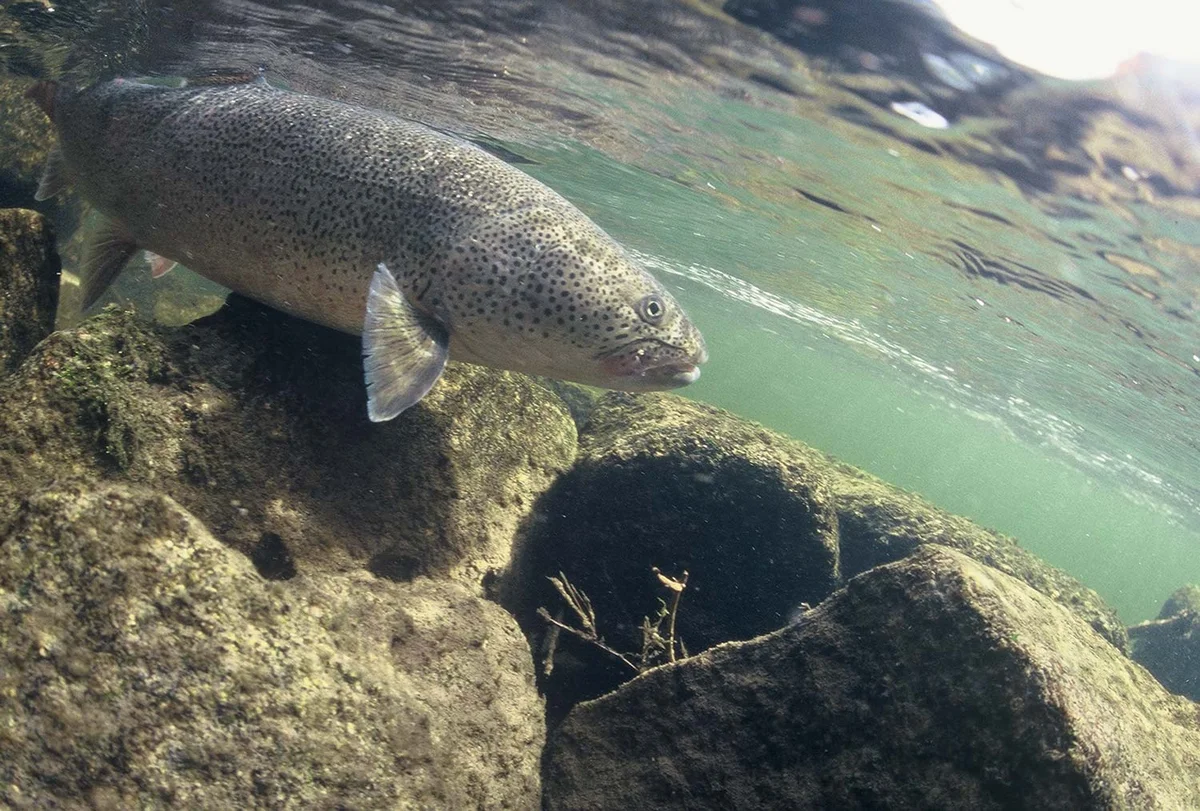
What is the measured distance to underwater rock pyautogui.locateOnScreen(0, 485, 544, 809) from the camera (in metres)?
2.33

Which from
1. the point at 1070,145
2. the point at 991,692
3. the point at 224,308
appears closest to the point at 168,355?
the point at 224,308

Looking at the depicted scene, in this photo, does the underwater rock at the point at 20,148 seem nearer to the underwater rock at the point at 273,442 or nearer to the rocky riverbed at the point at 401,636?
the rocky riverbed at the point at 401,636

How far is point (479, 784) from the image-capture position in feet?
10.6

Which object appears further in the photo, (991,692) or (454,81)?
(454,81)

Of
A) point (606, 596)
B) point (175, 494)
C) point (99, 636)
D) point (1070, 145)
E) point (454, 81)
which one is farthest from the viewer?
point (454, 81)

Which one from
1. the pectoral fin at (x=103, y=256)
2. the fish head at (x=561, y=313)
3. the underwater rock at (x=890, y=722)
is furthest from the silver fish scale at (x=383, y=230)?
the underwater rock at (x=890, y=722)

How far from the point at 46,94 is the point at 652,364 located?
21.3ft

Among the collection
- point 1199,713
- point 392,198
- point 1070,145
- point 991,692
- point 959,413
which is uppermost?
point 1070,145

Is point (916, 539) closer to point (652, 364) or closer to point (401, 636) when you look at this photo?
point (652, 364)

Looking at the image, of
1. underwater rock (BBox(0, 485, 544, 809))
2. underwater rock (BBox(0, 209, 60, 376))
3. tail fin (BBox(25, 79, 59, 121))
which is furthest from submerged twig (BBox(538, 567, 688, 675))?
tail fin (BBox(25, 79, 59, 121))

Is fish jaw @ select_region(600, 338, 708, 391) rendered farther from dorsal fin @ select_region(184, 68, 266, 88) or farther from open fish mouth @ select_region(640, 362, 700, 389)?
dorsal fin @ select_region(184, 68, 266, 88)

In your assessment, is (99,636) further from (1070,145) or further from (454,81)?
(454,81)

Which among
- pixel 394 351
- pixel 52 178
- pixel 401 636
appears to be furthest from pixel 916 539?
pixel 52 178

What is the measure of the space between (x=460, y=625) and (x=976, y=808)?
2813 mm
